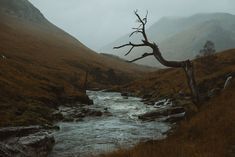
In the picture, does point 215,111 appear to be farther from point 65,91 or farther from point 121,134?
point 65,91

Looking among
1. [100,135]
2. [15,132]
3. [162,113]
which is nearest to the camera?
[15,132]

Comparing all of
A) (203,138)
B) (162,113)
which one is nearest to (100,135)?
(162,113)

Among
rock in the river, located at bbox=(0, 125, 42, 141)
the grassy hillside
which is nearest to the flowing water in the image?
rock in the river, located at bbox=(0, 125, 42, 141)

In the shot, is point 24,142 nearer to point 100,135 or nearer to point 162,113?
point 100,135

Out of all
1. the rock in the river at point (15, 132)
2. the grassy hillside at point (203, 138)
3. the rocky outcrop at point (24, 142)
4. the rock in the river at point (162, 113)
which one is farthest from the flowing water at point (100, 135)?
the grassy hillside at point (203, 138)

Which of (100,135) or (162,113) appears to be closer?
(100,135)

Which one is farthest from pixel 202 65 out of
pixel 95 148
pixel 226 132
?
pixel 226 132

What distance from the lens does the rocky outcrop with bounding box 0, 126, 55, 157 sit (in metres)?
19.6

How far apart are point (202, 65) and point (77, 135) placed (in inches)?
2593

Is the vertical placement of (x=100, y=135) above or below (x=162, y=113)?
below

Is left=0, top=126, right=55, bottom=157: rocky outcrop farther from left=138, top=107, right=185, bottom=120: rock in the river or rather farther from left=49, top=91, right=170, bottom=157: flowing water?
left=138, top=107, right=185, bottom=120: rock in the river

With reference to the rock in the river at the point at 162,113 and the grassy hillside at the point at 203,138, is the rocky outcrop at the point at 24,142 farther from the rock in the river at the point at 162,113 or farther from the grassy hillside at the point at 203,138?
the rock in the river at the point at 162,113

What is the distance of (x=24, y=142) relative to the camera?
74.3ft

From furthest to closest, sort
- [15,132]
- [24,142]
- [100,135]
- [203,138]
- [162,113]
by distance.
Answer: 1. [162,113]
2. [100,135]
3. [15,132]
4. [24,142]
5. [203,138]
